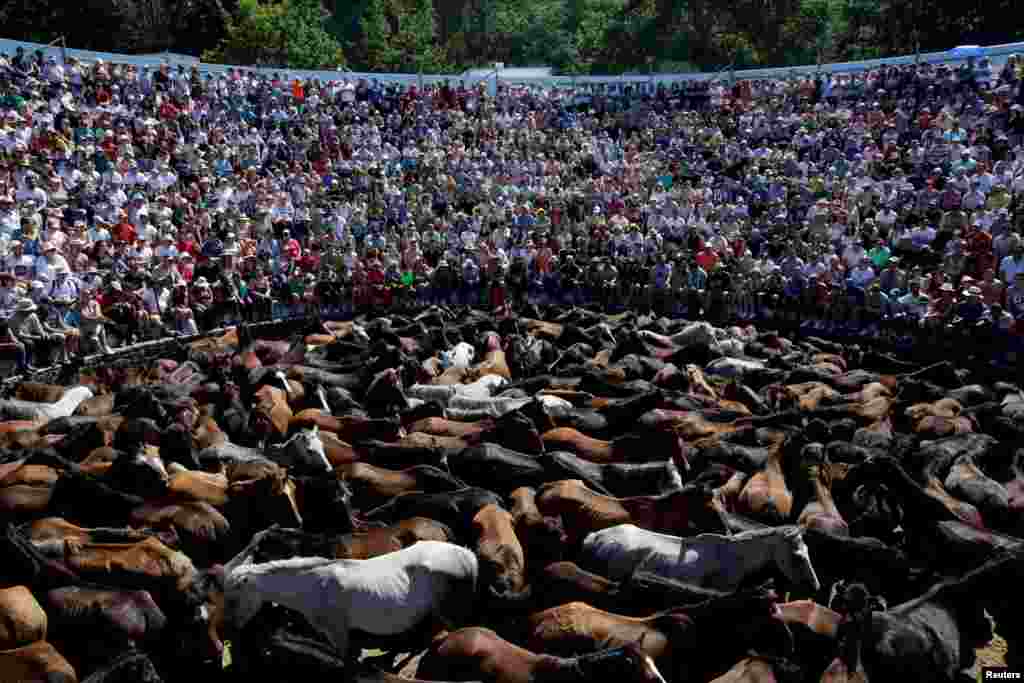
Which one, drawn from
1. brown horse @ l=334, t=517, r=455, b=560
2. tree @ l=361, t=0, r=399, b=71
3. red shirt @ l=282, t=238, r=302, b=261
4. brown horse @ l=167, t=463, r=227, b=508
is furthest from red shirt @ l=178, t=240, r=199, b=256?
tree @ l=361, t=0, r=399, b=71

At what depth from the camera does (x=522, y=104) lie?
3528 cm

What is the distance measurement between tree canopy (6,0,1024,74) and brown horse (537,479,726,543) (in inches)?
1623

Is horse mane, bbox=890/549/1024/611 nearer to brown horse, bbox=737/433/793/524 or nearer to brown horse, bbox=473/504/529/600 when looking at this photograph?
brown horse, bbox=737/433/793/524

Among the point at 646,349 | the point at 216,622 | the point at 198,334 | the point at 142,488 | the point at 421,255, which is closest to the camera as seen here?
the point at 216,622

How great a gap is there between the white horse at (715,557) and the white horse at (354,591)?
5.20ft

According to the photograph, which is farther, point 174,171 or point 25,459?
point 174,171

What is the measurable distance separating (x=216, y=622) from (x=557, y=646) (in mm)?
3023

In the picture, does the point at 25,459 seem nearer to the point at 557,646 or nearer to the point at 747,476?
the point at 557,646

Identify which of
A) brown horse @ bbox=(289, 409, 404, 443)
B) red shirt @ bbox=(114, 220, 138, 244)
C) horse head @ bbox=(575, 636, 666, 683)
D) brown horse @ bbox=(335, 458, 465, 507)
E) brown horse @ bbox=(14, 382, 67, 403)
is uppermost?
red shirt @ bbox=(114, 220, 138, 244)

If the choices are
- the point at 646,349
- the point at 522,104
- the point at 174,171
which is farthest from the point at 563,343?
the point at 522,104

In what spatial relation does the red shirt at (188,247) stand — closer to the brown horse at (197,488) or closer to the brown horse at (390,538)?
the brown horse at (197,488)

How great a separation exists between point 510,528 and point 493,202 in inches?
756

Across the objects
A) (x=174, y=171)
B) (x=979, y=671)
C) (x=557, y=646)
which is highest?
(x=174, y=171)

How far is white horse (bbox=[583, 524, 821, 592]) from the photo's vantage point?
9.12 metres
